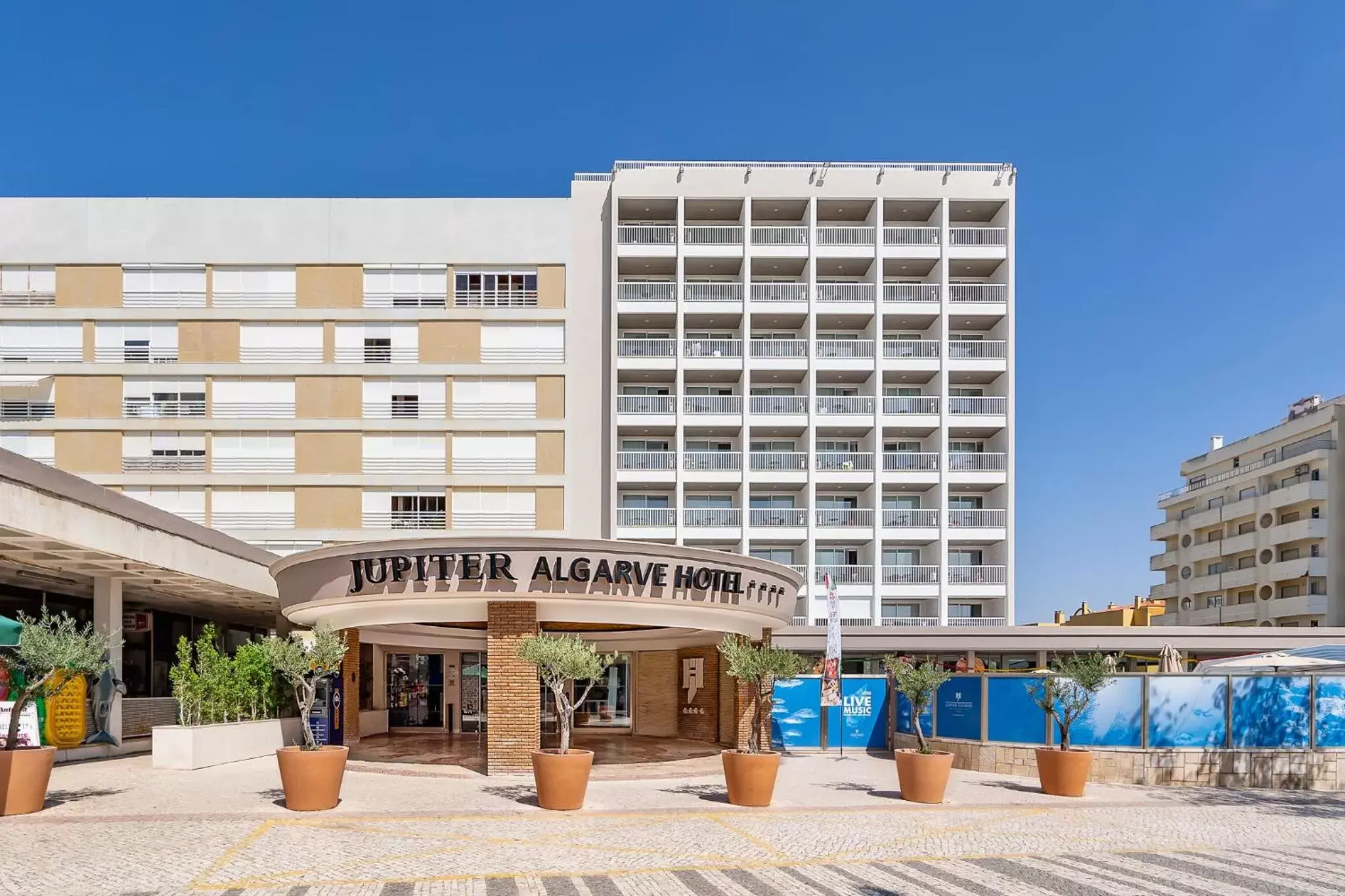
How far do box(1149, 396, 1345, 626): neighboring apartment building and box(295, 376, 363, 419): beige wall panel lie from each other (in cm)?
5318

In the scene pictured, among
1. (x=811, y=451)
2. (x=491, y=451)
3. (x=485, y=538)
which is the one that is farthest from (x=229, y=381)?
(x=485, y=538)

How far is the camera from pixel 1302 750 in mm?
18734

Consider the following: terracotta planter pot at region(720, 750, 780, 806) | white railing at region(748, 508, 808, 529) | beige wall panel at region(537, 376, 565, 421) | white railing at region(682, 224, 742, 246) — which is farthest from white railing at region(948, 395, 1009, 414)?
terracotta planter pot at region(720, 750, 780, 806)

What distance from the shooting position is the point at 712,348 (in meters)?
47.7

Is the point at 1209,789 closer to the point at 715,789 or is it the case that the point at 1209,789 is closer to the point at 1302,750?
the point at 1302,750

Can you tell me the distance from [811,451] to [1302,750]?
28.9 metres

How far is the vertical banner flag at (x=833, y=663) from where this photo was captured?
72.0ft

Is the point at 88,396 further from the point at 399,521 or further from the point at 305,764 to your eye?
the point at 305,764

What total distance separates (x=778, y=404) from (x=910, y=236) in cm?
1027

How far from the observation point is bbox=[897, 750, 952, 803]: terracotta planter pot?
15891mm

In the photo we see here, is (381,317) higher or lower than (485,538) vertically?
higher

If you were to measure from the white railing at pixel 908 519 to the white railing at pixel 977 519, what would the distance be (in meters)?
0.95

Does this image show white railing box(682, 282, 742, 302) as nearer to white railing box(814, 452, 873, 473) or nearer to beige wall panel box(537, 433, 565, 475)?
white railing box(814, 452, 873, 473)

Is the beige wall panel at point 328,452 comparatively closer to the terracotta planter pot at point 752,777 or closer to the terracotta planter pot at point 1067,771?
the terracotta planter pot at point 752,777
